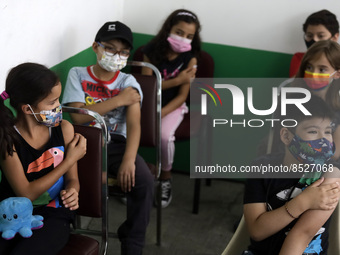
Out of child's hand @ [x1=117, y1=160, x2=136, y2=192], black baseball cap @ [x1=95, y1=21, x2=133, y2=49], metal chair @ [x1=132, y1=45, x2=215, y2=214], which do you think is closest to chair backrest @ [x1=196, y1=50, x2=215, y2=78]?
metal chair @ [x1=132, y1=45, x2=215, y2=214]

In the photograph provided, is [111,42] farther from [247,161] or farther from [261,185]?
[247,161]

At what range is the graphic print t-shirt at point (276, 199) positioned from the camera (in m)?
1.58

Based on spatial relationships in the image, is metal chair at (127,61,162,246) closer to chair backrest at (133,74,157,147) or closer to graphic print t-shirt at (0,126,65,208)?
chair backrest at (133,74,157,147)

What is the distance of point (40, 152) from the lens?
1719 millimetres

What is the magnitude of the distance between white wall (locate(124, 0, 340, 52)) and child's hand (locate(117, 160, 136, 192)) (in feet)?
4.33

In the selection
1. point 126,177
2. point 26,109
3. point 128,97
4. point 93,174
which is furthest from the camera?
point 128,97

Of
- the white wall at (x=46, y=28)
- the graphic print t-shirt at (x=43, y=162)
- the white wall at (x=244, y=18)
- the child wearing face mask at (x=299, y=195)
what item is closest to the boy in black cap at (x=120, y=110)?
the white wall at (x=46, y=28)

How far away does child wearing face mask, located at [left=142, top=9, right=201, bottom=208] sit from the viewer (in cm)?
286

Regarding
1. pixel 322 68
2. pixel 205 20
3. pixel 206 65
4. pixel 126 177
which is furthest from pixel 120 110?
pixel 205 20

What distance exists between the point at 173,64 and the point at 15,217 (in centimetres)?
166

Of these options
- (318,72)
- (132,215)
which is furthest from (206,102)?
(132,215)

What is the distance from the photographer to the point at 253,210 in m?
1.58

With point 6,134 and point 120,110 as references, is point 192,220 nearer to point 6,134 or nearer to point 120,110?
point 120,110

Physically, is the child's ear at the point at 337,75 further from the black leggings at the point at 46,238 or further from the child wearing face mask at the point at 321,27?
the black leggings at the point at 46,238
